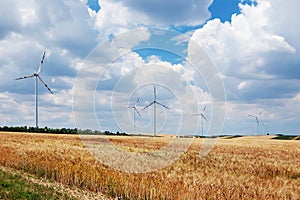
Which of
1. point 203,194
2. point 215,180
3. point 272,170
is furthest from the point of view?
point 272,170

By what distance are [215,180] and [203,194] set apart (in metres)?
4.07

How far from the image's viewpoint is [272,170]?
2548 centimetres

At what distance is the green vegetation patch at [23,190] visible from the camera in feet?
52.6

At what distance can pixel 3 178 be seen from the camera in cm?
2034

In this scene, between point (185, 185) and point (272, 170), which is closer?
point (185, 185)

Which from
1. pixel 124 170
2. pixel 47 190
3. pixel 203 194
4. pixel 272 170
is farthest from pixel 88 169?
pixel 272 170

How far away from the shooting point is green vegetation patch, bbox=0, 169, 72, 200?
52.6ft

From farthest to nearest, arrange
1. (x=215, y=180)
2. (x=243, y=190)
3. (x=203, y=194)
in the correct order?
(x=215, y=180), (x=243, y=190), (x=203, y=194)

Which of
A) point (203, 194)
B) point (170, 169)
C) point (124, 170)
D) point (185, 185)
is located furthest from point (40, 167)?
point (203, 194)

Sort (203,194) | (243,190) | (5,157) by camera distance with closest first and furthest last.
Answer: (203,194) < (243,190) < (5,157)

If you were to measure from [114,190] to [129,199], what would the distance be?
1.13m

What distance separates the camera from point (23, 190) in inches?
677

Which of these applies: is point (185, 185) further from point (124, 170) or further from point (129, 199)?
point (124, 170)

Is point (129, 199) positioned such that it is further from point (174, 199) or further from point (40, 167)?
point (40, 167)
